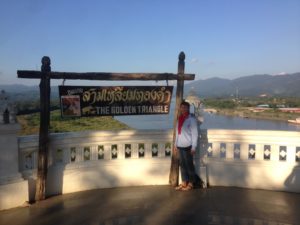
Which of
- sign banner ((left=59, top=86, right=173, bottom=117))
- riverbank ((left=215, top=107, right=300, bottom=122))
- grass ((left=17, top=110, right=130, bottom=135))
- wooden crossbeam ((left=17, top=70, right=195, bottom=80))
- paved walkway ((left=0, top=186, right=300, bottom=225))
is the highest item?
wooden crossbeam ((left=17, top=70, right=195, bottom=80))

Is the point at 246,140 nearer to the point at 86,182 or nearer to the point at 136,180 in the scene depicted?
the point at 136,180

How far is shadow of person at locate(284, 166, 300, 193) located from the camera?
19.1 ft

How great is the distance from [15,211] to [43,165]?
33.0 inches

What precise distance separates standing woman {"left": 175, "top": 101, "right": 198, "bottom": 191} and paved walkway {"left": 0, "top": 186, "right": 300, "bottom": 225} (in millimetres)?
254

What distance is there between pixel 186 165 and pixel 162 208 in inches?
44.7

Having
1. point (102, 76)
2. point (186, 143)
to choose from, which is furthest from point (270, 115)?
point (102, 76)

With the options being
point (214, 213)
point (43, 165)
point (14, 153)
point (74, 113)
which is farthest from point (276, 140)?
point (14, 153)

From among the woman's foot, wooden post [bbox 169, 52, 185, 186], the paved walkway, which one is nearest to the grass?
wooden post [bbox 169, 52, 185, 186]

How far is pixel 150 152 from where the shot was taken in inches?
251

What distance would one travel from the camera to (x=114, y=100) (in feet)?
20.0

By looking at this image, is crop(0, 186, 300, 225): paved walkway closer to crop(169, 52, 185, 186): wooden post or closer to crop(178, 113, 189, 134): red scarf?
crop(169, 52, 185, 186): wooden post

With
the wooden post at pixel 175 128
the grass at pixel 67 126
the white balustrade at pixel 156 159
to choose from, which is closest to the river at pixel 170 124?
the grass at pixel 67 126

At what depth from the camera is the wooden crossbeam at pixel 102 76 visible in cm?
537

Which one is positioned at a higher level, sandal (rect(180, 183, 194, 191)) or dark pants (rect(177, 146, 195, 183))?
dark pants (rect(177, 146, 195, 183))
